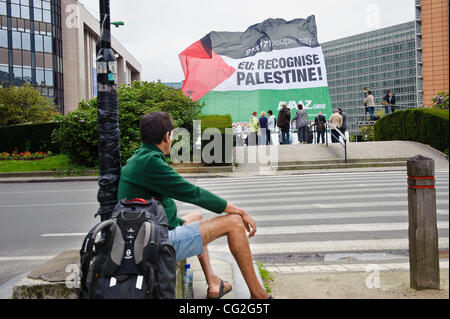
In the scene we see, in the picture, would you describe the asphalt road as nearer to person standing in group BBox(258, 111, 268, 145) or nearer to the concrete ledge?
the concrete ledge

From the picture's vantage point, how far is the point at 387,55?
71.9 m

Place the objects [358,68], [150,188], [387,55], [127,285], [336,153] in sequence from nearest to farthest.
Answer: [127,285] < [150,188] < [336,153] < [358,68] < [387,55]

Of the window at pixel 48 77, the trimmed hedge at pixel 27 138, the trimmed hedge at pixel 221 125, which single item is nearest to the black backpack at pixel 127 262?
the trimmed hedge at pixel 221 125

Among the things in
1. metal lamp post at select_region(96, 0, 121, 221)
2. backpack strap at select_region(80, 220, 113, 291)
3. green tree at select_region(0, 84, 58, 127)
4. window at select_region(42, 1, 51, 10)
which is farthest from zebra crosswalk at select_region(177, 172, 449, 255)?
window at select_region(42, 1, 51, 10)

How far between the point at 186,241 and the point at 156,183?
17.8 inches

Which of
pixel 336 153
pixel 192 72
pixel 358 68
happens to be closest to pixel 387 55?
pixel 358 68

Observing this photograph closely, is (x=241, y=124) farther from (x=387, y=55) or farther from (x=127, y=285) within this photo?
(x=387, y=55)

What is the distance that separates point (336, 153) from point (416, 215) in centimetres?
1593

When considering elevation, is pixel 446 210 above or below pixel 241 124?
below

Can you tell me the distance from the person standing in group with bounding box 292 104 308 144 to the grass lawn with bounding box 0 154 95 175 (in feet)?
32.9

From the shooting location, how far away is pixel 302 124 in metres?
21.1

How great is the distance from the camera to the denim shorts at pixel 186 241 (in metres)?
2.98

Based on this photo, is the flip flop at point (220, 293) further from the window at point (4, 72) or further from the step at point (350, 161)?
the window at point (4, 72)

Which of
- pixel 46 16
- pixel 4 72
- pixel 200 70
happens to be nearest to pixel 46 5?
pixel 46 16
